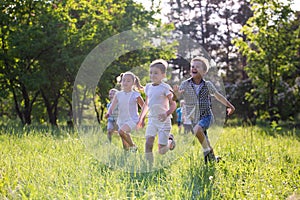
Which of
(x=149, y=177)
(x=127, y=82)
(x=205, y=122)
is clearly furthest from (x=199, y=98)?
(x=127, y=82)

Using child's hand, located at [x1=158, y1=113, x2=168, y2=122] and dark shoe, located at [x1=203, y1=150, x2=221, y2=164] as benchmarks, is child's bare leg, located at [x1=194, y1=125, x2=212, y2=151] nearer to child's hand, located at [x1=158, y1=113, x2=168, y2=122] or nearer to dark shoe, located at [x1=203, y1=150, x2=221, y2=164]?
dark shoe, located at [x1=203, y1=150, x2=221, y2=164]

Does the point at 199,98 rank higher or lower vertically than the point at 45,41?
lower

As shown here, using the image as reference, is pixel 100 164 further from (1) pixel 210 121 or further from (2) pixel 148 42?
(2) pixel 148 42

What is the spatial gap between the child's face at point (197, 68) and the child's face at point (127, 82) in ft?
4.97

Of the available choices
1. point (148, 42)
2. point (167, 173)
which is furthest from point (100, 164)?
point (148, 42)

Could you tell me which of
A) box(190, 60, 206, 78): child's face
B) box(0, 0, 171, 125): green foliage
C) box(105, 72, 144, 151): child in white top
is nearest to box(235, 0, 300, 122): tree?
box(0, 0, 171, 125): green foliage

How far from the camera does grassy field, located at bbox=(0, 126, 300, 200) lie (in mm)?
3887

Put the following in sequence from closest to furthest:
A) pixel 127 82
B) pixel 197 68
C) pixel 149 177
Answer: pixel 149 177 → pixel 197 68 → pixel 127 82

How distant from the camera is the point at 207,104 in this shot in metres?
5.86

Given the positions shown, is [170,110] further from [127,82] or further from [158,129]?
[127,82]

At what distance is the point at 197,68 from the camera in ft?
19.1

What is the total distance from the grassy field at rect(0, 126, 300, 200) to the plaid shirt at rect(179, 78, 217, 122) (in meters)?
0.65

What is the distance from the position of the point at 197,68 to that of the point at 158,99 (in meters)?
0.71

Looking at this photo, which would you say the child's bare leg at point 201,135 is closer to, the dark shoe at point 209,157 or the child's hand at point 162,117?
the dark shoe at point 209,157
